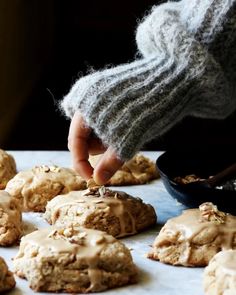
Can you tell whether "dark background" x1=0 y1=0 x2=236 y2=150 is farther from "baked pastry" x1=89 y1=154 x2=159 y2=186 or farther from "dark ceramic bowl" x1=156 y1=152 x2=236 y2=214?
"dark ceramic bowl" x1=156 y1=152 x2=236 y2=214

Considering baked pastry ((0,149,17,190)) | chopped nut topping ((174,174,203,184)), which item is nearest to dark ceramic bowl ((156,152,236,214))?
chopped nut topping ((174,174,203,184))

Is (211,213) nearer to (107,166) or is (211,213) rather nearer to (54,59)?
(107,166)

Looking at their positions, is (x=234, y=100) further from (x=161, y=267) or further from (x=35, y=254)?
(x=35, y=254)

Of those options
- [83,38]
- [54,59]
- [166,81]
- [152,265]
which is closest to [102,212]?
[152,265]

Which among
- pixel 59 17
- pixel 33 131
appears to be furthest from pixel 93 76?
pixel 59 17

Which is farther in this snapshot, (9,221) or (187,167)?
(187,167)
